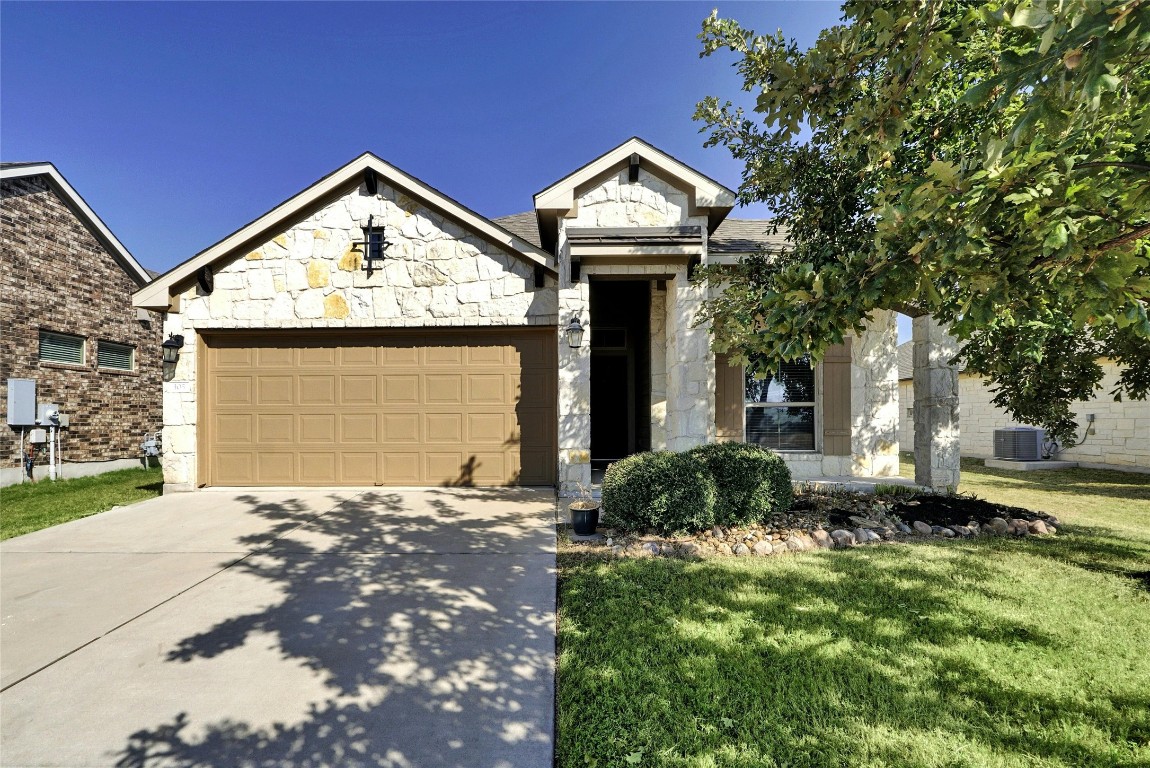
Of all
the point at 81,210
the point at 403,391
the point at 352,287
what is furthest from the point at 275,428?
the point at 81,210

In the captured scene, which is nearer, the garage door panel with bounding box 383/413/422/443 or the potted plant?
the potted plant

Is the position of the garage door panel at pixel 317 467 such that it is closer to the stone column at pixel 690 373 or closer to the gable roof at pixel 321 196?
the gable roof at pixel 321 196

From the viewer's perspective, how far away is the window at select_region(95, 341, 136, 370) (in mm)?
10884

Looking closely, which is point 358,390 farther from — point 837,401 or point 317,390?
point 837,401

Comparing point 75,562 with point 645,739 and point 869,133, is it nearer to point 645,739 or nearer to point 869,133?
point 645,739

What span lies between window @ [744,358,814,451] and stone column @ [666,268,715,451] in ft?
7.49

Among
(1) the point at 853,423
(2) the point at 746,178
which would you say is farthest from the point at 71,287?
(1) the point at 853,423

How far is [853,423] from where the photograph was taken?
8.47 m

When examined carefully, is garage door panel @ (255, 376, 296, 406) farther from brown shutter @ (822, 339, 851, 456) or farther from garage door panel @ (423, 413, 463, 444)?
brown shutter @ (822, 339, 851, 456)

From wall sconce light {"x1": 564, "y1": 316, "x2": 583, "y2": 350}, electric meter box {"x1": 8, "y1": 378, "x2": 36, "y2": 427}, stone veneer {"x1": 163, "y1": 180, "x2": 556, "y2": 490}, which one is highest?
stone veneer {"x1": 163, "y1": 180, "x2": 556, "y2": 490}

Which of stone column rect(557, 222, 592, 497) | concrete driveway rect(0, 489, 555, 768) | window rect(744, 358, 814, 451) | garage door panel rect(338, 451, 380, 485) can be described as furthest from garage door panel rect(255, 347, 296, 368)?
window rect(744, 358, 814, 451)

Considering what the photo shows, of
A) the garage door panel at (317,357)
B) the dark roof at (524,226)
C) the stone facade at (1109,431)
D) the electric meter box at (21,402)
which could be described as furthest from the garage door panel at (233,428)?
the stone facade at (1109,431)

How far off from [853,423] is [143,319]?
16.0 m

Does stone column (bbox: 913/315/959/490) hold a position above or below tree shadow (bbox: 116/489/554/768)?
above
